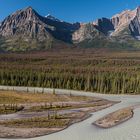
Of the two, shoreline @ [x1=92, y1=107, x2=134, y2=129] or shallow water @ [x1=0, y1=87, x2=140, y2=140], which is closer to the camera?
shallow water @ [x1=0, y1=87, x2=140, y2=140]

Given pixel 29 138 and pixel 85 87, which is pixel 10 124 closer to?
pixel 29 138

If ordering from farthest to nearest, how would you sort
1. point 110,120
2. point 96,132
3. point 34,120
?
1. point 110,120
2. point 34,120
3. point 96,132

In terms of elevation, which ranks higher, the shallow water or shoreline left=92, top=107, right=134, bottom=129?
shoreline left=92, top=107, right=134, bottom=129

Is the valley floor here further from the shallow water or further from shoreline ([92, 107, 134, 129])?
shoreline ([92, 107, 134, 129])

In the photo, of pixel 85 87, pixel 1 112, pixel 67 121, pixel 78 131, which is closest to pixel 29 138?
pixel 78 131

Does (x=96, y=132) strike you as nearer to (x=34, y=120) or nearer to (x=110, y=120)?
(x=110, y=120)

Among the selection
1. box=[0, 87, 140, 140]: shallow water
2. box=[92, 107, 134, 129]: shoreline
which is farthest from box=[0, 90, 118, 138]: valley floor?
box=[92, 107, 134, 129]: shoreline

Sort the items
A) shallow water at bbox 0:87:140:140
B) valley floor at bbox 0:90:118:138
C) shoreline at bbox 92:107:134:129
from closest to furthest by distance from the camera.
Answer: shallow water at bbox 0:87:140:140, valley floor at bbox 0:90:118:138, shoreline at bbox 92:107:134:129

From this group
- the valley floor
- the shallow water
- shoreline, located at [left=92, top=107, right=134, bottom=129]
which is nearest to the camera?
the shallow water

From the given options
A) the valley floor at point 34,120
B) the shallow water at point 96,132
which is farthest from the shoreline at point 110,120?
the valley floor at point 34,120

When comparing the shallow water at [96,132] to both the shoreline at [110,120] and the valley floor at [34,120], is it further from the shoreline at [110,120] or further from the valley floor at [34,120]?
the valley floor at [34,120]

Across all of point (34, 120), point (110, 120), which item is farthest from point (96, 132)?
point (34, 120)
